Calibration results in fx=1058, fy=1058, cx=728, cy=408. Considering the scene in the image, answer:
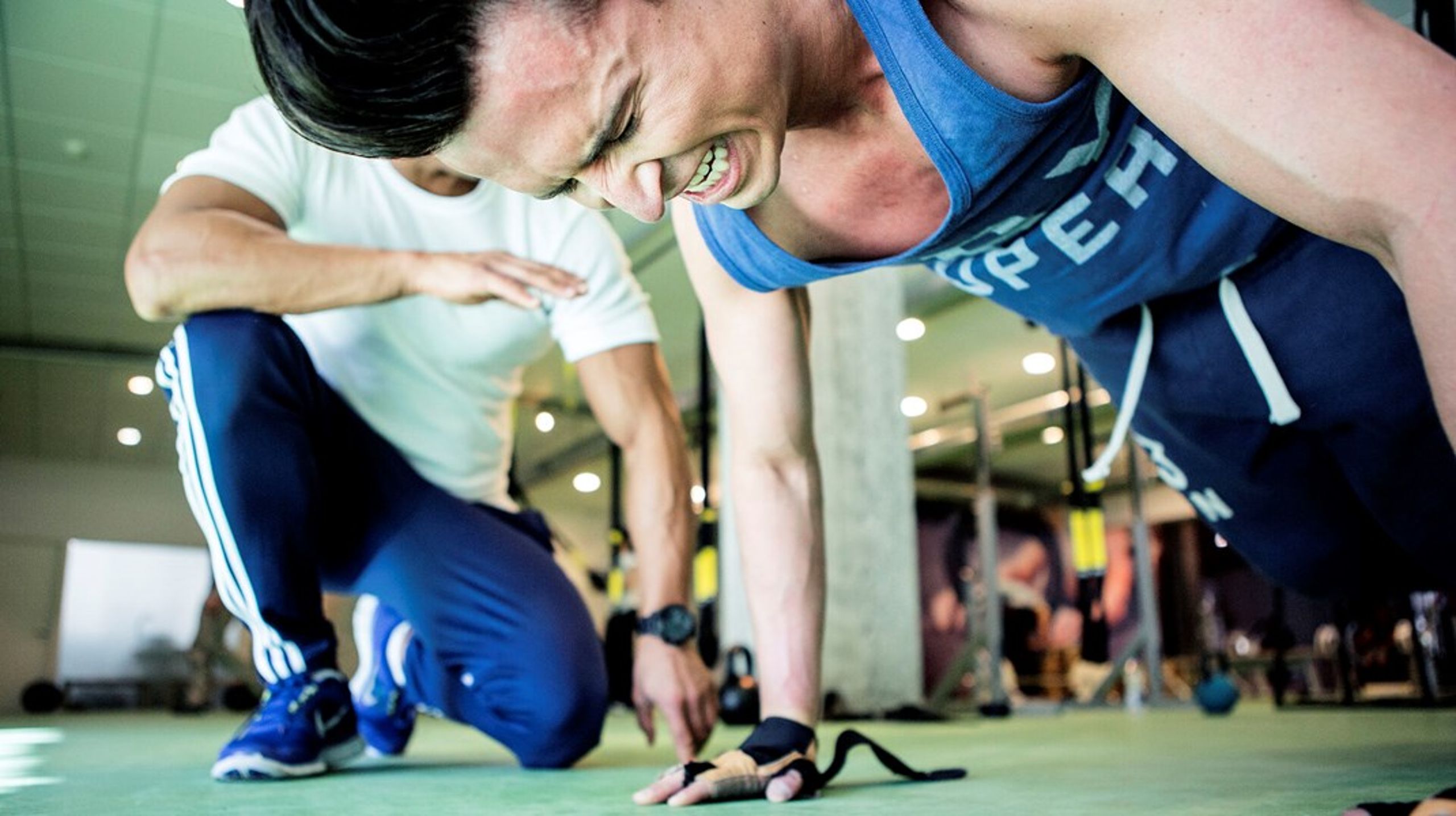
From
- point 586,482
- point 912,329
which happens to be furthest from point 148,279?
point 586,482

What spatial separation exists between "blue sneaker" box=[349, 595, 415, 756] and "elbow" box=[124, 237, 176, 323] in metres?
0.67

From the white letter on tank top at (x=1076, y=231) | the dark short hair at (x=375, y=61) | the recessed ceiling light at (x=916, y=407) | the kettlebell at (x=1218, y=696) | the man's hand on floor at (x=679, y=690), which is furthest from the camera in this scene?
the recessed ceiling light at (x=916, y=407)

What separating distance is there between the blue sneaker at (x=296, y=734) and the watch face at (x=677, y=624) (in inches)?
18.7

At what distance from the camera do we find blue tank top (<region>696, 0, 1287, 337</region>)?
0.91 meters

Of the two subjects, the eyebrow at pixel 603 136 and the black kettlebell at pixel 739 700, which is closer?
the eyebrow at pixel 603 136

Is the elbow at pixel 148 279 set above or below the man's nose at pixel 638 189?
above

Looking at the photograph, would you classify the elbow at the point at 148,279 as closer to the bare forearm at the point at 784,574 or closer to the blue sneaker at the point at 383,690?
the blue sneaker at the point at 383,690

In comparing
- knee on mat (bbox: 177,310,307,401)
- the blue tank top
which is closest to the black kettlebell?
knee on mat (bbox: 177,310,307,401)

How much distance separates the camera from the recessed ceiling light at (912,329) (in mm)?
7414

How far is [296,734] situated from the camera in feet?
4.75

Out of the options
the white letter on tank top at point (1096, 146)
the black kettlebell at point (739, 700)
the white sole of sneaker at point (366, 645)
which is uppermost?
the white letter on tank top at point (1096, 146)

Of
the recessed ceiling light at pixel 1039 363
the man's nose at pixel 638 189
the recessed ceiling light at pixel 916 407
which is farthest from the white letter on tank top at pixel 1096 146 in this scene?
the recessed ceiling light at pixel 916 407

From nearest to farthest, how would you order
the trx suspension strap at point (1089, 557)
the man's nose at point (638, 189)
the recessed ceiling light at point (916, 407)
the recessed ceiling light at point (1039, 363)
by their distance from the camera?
the man's nose at point (638, 189)
the trx suspension strap at point (1089, 557)
the recessed ceiling light at point (1039, 363)
the recessed ceiling light at point (916, 407)

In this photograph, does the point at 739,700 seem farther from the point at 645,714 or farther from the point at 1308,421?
the point at 1308,421
